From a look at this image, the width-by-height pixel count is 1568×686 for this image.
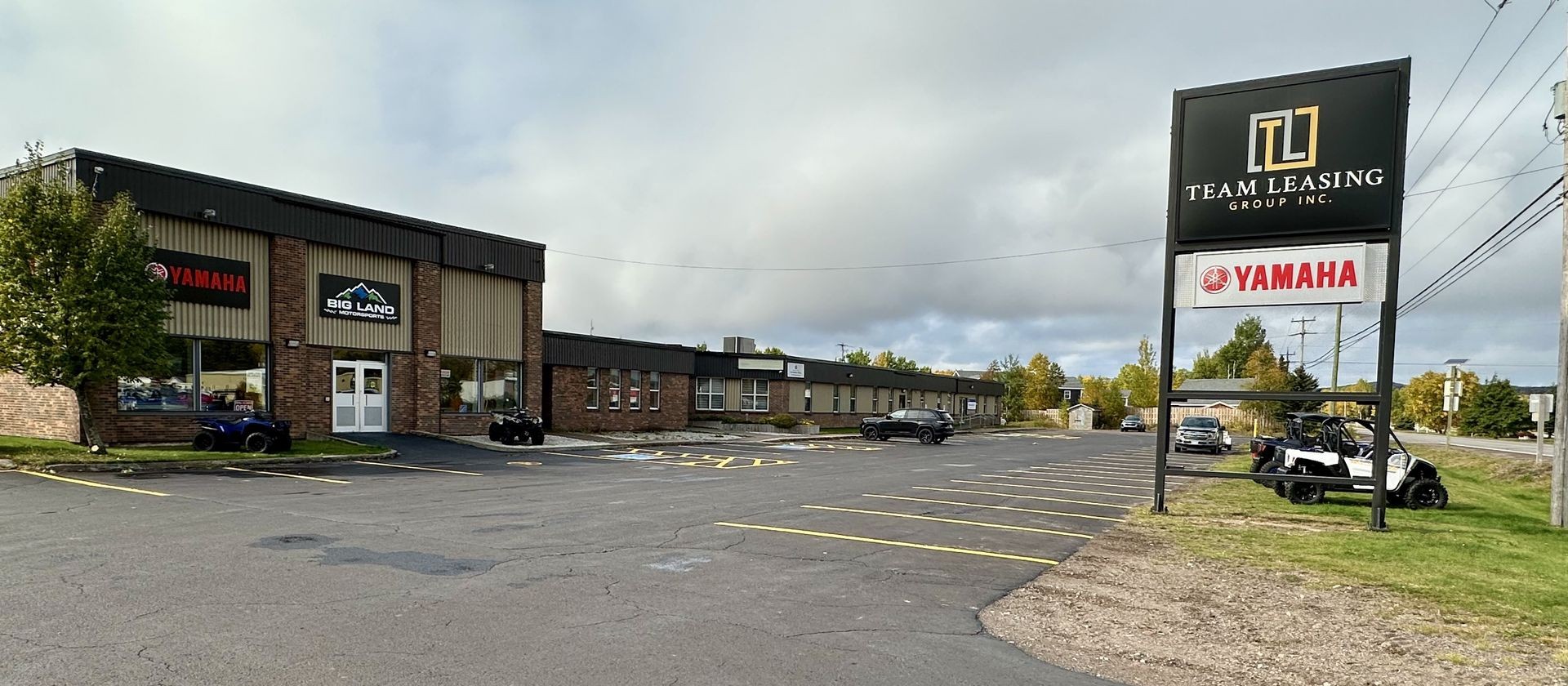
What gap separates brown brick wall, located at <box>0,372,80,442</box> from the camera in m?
19.5

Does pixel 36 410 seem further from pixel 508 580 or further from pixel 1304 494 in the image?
pixel 1304 494

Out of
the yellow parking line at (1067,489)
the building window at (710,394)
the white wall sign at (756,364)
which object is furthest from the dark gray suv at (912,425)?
the yellow parking line at (1067,489)

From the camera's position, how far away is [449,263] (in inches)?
1137

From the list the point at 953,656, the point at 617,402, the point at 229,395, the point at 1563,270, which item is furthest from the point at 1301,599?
the point at 617,402

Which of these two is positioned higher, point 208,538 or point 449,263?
point 449,263

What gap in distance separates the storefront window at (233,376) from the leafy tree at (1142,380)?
81.4 m

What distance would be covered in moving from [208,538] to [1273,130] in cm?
1538

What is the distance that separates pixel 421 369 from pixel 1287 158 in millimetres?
24564

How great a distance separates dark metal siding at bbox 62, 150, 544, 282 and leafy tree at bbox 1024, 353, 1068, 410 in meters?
65.0

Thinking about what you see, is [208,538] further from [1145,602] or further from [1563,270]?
[1563,270]

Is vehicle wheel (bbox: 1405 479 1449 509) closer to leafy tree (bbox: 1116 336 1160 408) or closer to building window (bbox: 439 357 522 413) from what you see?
building window (bbox: 439 357 522 413)

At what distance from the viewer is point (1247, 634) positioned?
647 cm

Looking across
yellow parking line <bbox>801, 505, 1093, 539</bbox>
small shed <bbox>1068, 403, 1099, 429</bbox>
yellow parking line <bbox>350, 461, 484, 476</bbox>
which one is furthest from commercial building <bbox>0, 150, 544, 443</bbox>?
small shed <bbox>1068, 403, 1099, 429</bbox>

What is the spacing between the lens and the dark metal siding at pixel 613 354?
33.9 meters
